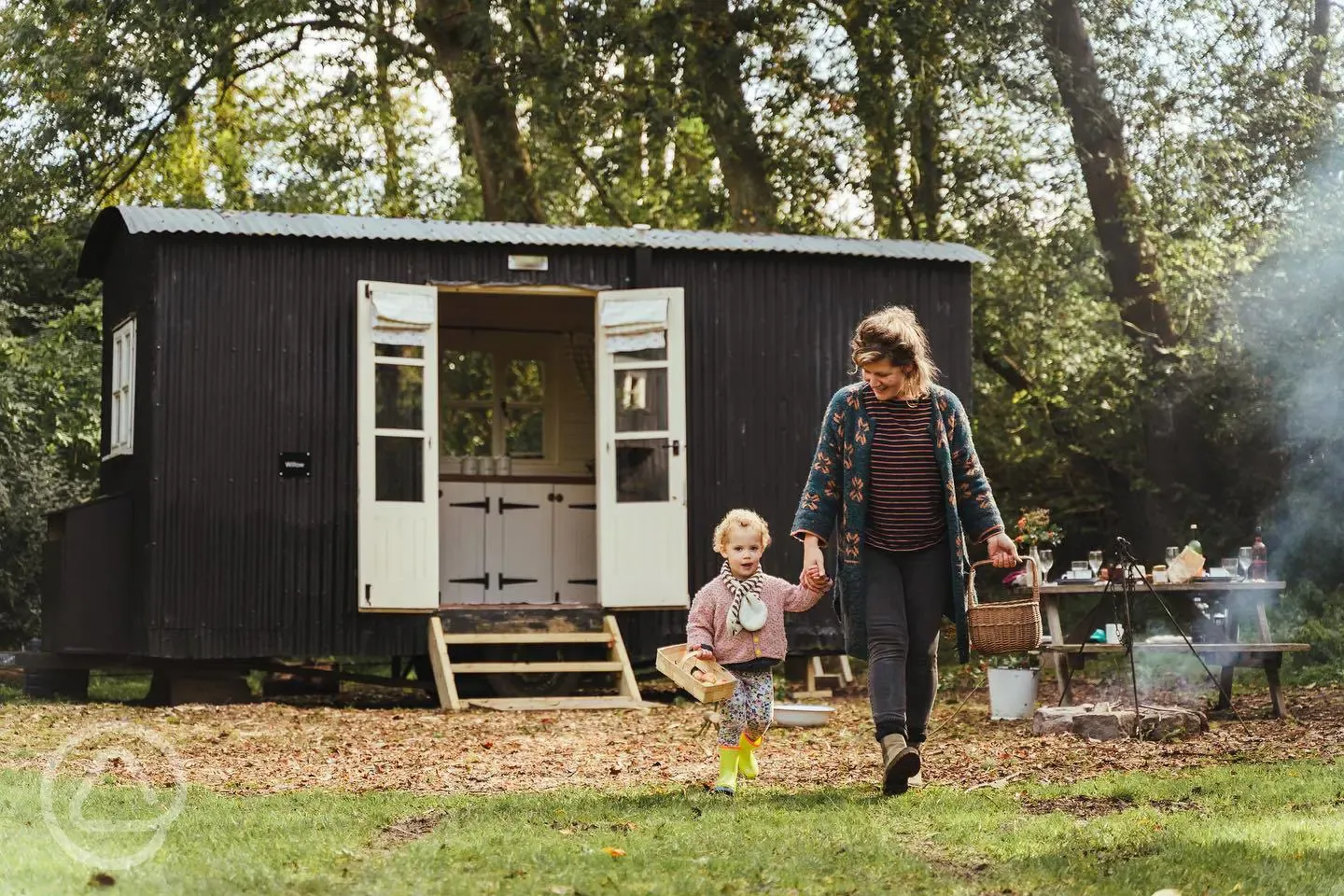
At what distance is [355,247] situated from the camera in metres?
11.0

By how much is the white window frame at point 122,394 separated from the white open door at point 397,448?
1.57 m

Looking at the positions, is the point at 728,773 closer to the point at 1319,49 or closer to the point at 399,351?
the point at 399,351

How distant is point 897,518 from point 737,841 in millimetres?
1342

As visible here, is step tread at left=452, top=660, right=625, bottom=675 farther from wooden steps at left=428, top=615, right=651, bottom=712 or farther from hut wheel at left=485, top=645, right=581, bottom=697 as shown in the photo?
hut wheel at left=485, top=645, right=581, bottom=697

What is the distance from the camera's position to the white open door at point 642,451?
11.1m

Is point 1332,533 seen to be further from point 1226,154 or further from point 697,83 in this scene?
point 697,83

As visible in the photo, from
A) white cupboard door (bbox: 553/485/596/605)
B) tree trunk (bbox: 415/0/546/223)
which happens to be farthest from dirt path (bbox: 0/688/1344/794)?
tree trunk (bbox: 415/0/546/223)

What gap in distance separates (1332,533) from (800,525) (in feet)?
29.0

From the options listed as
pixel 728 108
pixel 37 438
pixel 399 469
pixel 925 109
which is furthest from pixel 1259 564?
pixel 37 438

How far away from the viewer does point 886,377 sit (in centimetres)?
579

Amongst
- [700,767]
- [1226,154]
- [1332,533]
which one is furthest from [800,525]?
[1226,154]

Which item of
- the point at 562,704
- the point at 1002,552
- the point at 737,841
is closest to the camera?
the point at 737,841

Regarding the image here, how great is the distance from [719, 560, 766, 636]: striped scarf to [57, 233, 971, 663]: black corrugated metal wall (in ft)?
16.9

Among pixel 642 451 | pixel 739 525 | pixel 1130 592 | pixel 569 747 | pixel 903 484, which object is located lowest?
pixel 569 747
